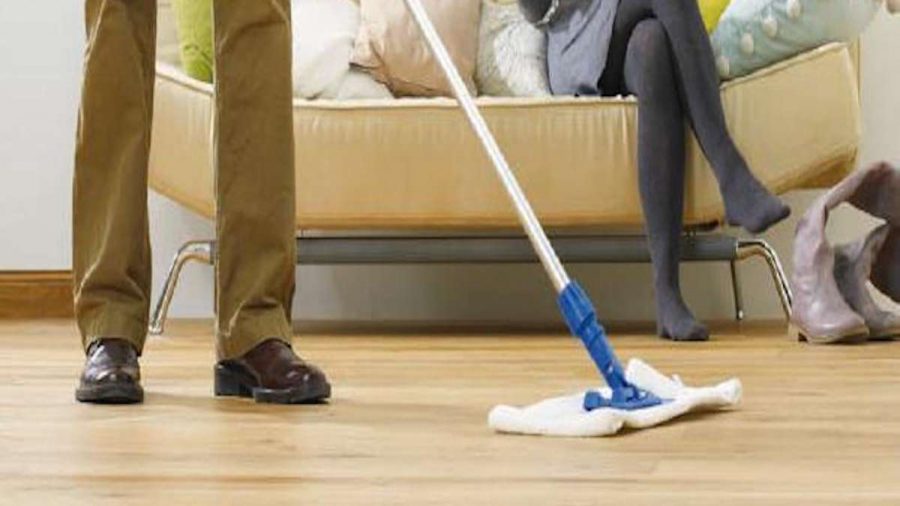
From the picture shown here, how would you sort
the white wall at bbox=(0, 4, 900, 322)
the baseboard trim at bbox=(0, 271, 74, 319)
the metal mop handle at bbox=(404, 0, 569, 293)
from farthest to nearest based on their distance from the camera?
the baseboard trim at bbox=(0, 271, 74, 319)
the white wall at bbox=(0, 4, 900, 322)
the metal mop handle at bbox=(404, 0, 569, 293)

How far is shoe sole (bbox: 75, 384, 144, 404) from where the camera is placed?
2.16 m

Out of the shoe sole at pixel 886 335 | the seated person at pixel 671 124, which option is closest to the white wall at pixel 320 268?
the seated person at pixel 671 124

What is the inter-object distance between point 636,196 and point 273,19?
1.43m

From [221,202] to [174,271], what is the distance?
4.95ft

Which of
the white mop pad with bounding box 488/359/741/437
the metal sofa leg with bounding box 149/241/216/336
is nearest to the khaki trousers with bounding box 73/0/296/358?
the white mop pad with bounding box 488/359/741/437

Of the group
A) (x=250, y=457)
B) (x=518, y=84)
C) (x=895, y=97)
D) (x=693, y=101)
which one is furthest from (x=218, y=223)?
(x=895, y=97)

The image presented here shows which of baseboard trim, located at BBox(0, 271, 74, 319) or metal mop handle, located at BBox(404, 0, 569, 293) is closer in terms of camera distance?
metal mop handle, located at BBox(404, 0, 569, 293)

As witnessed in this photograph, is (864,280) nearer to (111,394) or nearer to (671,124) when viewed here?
(671,124)

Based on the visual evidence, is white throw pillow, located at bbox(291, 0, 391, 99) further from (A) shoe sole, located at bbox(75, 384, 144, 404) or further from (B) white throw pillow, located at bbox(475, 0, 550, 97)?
(A) shoe sole, located at bbox(75, 384, 144, 404)

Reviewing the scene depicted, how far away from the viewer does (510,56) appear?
3768 mm

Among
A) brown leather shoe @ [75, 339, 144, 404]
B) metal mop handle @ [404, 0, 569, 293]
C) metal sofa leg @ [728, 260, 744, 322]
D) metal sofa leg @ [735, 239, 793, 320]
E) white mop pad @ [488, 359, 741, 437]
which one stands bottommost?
metal sofa leg @ [728, 260, 744, 322]

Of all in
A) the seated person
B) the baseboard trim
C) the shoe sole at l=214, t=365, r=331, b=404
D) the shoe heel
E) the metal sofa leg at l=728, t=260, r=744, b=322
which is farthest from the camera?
the baseboard trim

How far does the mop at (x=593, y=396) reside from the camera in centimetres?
181

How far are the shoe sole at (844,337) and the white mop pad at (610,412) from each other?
1.14 m
